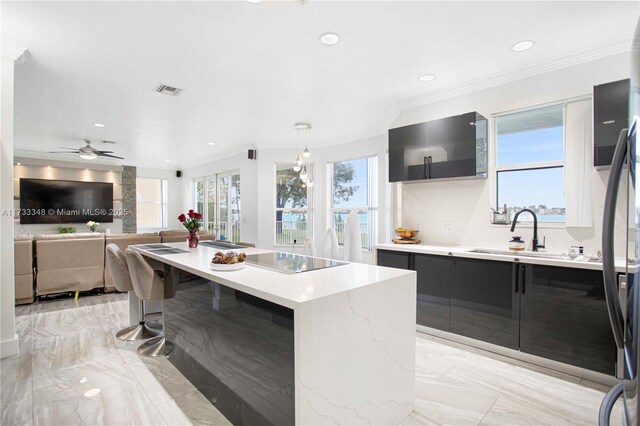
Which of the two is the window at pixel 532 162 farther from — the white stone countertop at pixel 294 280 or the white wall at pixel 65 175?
the white wall at pixel 65 175

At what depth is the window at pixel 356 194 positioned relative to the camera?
566 cm

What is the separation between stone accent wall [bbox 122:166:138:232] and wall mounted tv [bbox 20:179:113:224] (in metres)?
0.34

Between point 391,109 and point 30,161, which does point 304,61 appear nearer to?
point 391,109

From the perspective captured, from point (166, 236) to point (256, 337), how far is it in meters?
4.33

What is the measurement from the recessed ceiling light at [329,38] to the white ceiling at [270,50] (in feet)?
0.19

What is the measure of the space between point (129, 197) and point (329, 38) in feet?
27.8

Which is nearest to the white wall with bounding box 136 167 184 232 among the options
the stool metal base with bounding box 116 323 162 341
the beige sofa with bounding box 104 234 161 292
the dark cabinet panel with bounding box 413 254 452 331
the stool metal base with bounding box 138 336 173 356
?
the beige sofa with bounding box 104 234 161 292

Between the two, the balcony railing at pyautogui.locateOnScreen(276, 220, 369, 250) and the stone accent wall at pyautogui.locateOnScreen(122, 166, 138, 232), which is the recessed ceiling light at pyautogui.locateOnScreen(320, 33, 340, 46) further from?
the stone accent wall at pyautogui.locateOnScreen(122, 166, 138, 232)

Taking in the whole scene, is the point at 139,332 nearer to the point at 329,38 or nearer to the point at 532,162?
the point at 329,38

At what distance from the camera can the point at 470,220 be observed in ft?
11.3

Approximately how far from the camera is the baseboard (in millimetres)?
2756

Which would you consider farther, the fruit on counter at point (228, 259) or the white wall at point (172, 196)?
the white wall at point (172, 196)

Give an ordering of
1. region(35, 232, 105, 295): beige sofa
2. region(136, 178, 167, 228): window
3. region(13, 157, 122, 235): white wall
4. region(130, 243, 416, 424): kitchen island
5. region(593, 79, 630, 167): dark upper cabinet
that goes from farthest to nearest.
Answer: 1. region(136, 178, 167, 228): window
2. region(13, 157, 122, 235): white wall
3. region(35, 232, 105, 295): beige sofa
4. region(593, 79, 630, 167): dark upper cabinet
5. region(130, 243, 416, 424): kitchen island

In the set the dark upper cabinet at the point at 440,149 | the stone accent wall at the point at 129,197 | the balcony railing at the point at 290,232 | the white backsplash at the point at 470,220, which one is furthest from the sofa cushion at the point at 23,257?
Result: the white backsplash at the point at 470,220
